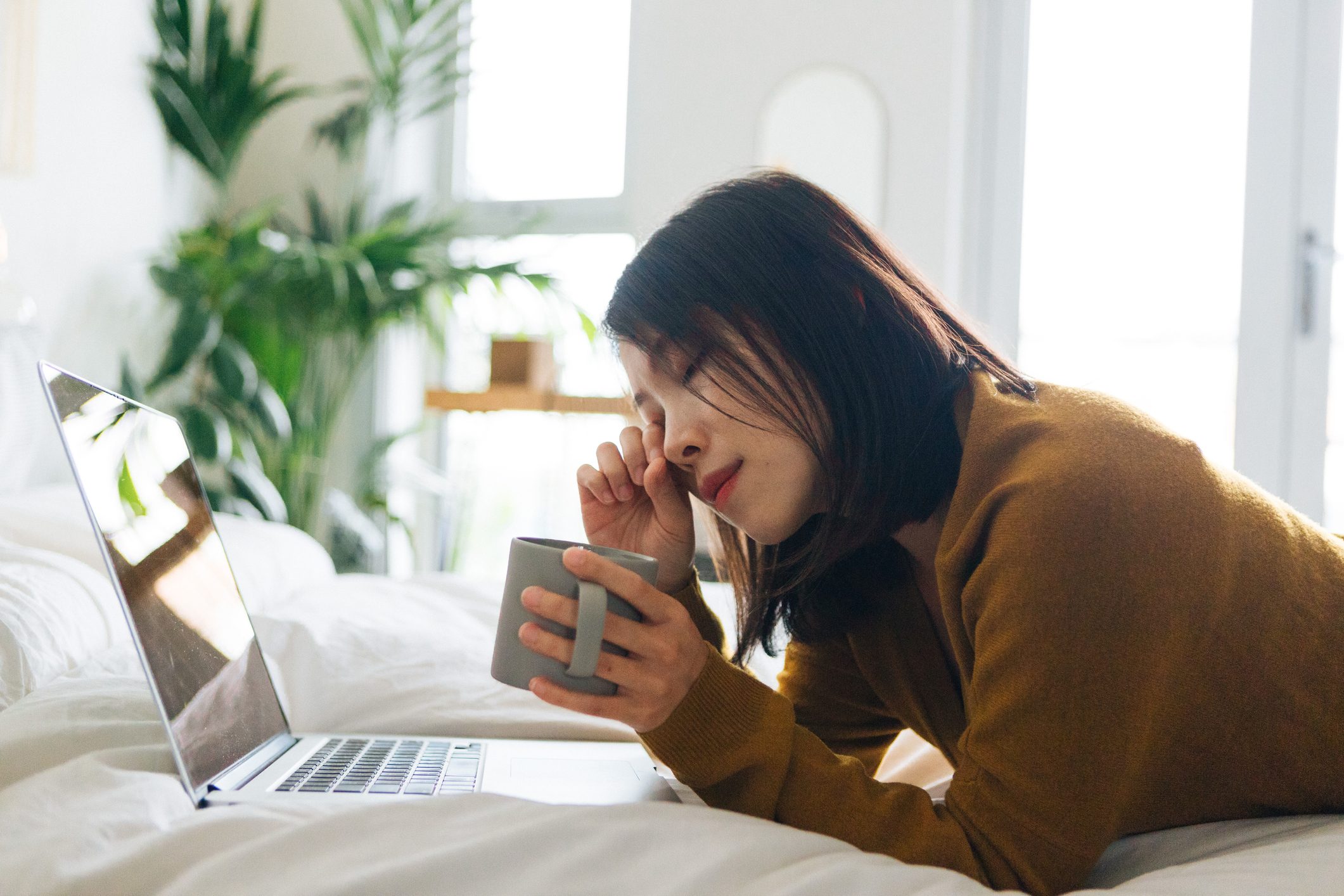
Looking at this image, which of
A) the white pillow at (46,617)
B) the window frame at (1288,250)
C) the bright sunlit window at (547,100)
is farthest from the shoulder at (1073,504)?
the bright sunlit window at (547,100)

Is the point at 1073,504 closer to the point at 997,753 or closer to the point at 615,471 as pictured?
the point at 997,753

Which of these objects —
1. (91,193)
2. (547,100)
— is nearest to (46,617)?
(91,193)

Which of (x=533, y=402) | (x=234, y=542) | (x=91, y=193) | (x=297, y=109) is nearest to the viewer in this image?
(x=234, y=542)

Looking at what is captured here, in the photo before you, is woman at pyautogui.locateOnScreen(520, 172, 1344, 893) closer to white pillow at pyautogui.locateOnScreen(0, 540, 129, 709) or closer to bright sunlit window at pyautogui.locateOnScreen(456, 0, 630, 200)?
white pillow at pyautogui.locateOnScreen(0, 540, 129, 709)

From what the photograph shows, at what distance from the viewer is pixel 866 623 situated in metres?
0.96

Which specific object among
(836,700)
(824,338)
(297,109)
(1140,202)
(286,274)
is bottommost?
(836,700)

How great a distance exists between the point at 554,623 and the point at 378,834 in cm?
16

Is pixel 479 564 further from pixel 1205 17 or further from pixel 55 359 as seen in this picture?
pixel 1205 17

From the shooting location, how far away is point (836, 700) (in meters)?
1.03

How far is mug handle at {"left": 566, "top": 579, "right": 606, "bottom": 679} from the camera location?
621mm

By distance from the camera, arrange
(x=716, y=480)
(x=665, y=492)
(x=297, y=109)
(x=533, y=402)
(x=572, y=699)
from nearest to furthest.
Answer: (x=572, y=699)
(x=716, y=480)
(x=665, y=492)
(x=533, y=402)
(x=297, y=109)

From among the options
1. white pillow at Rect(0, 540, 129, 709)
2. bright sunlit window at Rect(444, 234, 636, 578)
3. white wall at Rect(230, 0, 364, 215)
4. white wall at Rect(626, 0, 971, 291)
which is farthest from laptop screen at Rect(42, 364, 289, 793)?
white wall at Rect(230, 0, 364, 215)

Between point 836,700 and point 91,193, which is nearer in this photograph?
point 836,700

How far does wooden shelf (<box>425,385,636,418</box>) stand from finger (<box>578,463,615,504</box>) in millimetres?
1538
